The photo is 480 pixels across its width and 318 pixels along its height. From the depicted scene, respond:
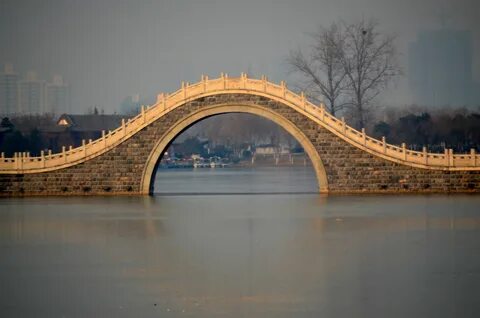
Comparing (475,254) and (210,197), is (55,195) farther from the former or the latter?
(475,254)

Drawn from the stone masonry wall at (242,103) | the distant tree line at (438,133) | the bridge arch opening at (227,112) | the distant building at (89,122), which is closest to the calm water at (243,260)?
the stone masonry wall at (242,103)

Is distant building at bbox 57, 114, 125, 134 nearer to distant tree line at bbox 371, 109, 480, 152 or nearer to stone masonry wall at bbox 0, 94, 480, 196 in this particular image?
distant tree line at bbox 371, 109, 480, 152

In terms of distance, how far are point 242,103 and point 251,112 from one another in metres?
0.53

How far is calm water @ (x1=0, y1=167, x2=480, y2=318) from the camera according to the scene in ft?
60.8

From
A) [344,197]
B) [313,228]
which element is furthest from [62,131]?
[313,228]

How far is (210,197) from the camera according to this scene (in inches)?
1790

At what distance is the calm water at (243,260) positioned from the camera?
18.5m

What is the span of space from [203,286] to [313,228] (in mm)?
10360

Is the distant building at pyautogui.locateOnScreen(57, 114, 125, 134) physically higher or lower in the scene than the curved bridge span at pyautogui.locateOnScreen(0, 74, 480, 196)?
higher

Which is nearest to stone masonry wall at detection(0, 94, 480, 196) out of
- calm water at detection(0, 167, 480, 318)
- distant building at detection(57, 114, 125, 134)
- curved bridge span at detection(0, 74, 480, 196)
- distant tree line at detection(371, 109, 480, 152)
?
curved bridge span at detection(0, 74, 480, 196)

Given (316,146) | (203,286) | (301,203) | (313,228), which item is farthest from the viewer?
(316,146)

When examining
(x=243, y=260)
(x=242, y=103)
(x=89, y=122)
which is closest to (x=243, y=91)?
(x=242, y=103)

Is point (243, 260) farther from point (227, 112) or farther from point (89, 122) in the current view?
point (89, 122)

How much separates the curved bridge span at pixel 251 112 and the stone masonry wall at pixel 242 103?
0.04 metres
